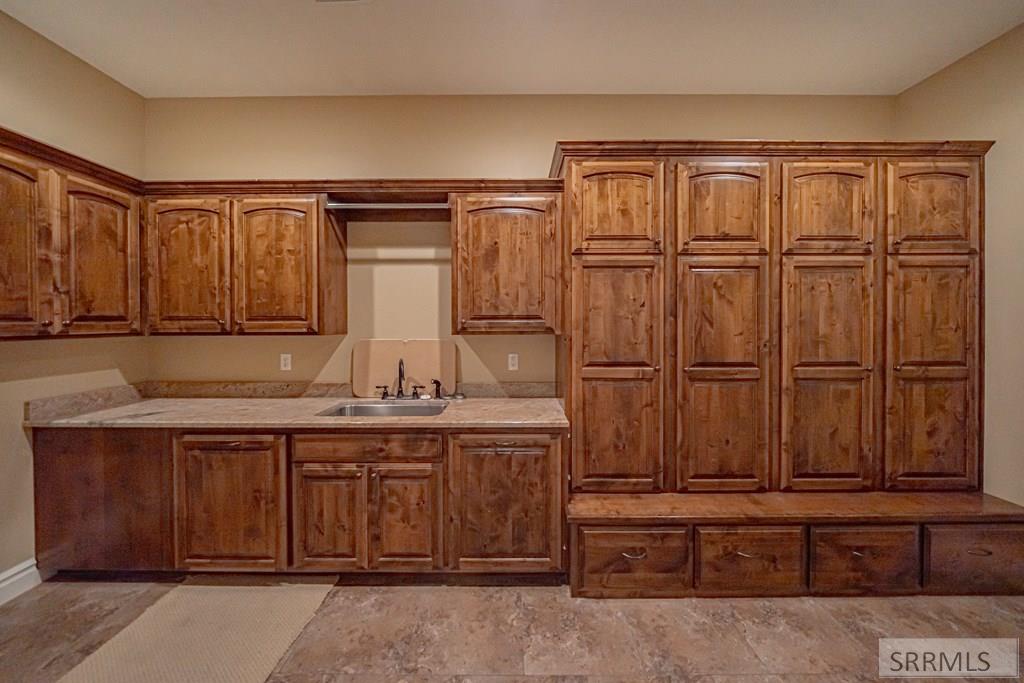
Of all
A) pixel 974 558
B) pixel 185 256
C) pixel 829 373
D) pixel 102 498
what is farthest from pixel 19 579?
pixel 974 558

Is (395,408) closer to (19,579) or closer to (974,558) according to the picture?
(19,579)

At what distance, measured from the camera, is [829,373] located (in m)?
3.01

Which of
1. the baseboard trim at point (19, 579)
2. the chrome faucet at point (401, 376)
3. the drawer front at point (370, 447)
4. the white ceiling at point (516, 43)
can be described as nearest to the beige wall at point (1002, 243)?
the white ceiling at point (516, 43)

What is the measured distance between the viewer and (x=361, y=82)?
3.46 m

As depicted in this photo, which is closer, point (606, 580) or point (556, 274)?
point (606, 580)

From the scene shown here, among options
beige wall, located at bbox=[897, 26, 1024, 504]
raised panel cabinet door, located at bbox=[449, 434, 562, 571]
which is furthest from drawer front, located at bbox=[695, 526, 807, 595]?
beige wall, located at bbox=[897, 26, 1024, 504]

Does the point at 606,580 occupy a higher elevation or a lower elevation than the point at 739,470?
lower

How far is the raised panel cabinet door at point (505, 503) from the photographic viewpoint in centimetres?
290

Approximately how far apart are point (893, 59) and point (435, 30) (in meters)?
2.63

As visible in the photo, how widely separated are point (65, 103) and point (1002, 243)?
5167 millimetres

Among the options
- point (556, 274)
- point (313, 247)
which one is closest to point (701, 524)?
point (556, 274)

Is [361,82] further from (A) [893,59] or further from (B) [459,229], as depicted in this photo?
(A) [893,59]

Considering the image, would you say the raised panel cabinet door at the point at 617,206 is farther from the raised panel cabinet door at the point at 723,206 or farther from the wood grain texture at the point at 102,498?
the wood grain texture at the point at 102,498

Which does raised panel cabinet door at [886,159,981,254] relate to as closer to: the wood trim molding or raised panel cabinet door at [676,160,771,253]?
the wood trim molding
